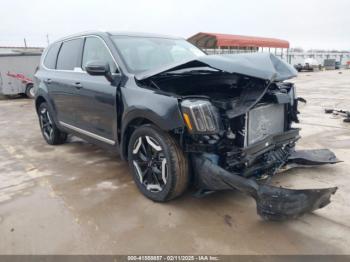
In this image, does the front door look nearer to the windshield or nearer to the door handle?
the door handle

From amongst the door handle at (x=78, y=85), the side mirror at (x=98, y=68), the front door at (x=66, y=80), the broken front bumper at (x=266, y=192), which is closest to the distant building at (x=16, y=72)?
the front door at (x=66, y=80)

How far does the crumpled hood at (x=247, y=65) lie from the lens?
2562mm

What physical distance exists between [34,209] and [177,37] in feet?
9.55

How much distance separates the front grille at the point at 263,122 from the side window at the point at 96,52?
1.60m

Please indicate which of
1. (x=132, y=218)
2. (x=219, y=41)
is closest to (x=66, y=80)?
(x=132, y=218)

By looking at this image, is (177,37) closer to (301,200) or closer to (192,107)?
(192,107)

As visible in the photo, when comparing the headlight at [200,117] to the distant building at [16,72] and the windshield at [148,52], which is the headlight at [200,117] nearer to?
the windshield at [148,52]

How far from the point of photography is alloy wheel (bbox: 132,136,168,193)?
2.94 metres

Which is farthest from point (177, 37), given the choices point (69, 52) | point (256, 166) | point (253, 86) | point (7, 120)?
point (7, 120)

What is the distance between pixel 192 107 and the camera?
8.20 feet

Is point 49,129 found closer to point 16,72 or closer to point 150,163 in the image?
point 150,163

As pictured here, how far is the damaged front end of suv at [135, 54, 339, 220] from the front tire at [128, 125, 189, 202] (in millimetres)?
121

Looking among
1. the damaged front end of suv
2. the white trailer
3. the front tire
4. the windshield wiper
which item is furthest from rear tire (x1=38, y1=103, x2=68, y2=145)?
the white trailer

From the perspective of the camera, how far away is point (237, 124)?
2711mm
